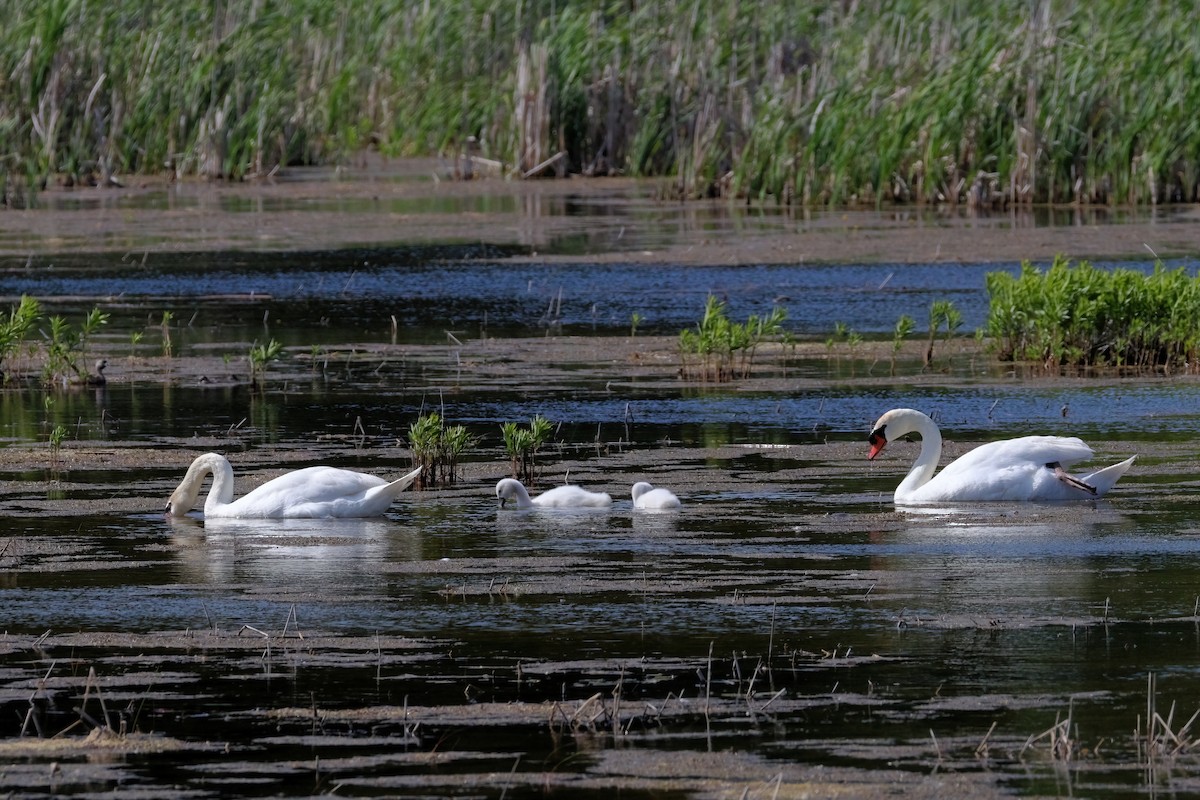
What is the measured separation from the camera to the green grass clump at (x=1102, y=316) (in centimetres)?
1550

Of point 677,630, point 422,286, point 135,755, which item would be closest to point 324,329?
point 422,286

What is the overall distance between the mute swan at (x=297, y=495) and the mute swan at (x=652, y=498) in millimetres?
1034

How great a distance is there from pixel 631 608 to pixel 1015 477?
10.2ft

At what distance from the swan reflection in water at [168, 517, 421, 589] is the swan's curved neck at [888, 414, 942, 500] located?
233 centimetres

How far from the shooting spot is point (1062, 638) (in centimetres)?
779

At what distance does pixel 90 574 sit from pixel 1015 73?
737 inches

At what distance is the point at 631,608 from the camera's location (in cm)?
843

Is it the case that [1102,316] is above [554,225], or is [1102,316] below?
below

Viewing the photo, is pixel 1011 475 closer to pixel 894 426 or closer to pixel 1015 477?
pixel 1015 477

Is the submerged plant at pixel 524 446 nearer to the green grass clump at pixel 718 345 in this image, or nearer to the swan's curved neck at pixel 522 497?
the swan's curved neck at pixel 522 497

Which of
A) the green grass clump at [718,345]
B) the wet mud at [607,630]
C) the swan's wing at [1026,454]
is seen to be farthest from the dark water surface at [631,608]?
the green grass clump at [718,345]

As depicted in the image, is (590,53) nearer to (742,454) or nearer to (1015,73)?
(1015,73)

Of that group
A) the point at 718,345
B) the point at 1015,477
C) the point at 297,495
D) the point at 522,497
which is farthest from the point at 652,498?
the point at 718,345

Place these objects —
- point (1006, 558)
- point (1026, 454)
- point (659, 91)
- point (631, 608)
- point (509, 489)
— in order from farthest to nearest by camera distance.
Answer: point (659, 91)
point (1026, 454)
point (509, 489)
point (1006, 558)
point (631, 608)
